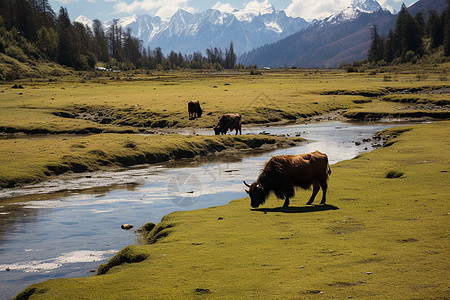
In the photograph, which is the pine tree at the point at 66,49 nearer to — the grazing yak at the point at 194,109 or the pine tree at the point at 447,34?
the grazing yak at the point at 194,109

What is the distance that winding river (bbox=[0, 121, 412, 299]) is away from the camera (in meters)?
14.5

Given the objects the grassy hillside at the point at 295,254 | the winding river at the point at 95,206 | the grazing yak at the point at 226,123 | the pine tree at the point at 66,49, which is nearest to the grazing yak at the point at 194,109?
the grazing yak at the point at 226,123

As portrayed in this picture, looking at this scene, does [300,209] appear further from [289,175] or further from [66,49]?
[66,49]

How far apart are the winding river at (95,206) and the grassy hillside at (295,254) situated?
2.40 metres

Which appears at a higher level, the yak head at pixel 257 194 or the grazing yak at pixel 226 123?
the grazing yak at pixel 226 123

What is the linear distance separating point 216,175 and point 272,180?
13.6m

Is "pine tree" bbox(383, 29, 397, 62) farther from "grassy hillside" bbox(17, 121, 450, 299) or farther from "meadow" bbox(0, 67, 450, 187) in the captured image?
"grassy hillside" bbox(17, 121, 450, 299)

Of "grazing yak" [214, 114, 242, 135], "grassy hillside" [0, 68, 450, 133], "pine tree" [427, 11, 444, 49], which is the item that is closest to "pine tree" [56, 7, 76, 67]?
"grassy hillside" [0, 68, 450, 133]

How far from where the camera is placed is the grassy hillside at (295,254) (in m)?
9.00

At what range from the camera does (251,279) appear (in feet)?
31.8

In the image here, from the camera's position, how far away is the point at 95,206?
73.2 ft

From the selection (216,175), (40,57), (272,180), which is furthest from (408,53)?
(272,180)

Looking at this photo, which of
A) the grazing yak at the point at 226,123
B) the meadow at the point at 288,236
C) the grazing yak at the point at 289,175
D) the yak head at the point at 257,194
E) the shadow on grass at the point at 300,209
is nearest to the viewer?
the meadow at the point at 288,236

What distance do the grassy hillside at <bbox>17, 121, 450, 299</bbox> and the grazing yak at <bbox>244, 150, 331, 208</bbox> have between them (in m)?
0.83
